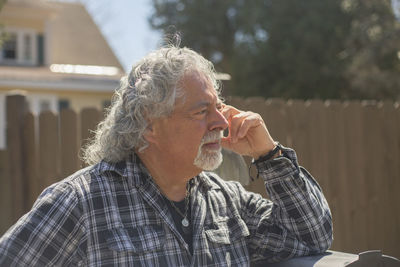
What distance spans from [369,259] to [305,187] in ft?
1.33

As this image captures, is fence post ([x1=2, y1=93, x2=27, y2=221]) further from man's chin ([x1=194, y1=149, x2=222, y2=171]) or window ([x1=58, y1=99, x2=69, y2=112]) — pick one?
window ([x1=58, y1=99, x2=69, y2=112])

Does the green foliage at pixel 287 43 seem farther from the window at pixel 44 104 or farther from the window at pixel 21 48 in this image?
the window at pixel 44 104

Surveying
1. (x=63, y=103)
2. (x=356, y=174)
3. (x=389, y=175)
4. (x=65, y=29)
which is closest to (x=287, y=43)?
(x=65, y=29)

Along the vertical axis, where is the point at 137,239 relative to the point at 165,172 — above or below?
below

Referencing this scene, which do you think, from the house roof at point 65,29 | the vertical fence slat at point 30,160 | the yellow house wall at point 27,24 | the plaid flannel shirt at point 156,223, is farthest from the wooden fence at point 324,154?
the yellow house wall at point 27,24

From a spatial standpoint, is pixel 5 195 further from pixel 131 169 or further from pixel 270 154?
pixel 270 154

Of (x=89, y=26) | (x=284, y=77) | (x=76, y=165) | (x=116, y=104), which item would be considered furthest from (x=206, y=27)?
(x=116, y=104)

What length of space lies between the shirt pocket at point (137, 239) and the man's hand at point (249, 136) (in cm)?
51

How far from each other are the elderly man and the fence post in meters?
1.88

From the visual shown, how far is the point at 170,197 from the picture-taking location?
229cm

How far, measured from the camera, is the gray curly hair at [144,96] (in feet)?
7.23

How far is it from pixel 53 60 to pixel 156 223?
18.7 m

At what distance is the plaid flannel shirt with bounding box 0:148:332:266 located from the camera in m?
1.95

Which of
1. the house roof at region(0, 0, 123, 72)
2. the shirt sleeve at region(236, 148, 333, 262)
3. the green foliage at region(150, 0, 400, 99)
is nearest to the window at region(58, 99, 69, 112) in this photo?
the house roof at region(0, 0, 123, 72)
